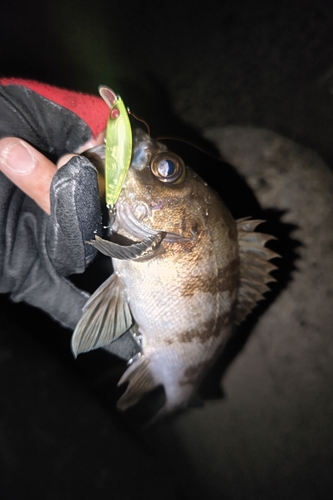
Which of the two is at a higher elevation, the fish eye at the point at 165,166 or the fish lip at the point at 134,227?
the fish eye at the point at 165,166

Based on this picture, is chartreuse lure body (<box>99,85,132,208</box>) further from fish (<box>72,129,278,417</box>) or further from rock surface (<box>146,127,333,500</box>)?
rock surface (<box>146,127,333,500</box>)

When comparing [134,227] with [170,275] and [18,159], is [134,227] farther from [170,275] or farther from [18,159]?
[18,159]

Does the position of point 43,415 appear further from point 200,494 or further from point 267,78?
point 267,78

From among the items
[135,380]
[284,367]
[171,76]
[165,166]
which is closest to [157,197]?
[165,166]

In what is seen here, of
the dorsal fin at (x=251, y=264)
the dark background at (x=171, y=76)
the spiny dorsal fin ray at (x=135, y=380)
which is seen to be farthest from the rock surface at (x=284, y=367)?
the spiny dorsal fin ray at (x=135, y=380)

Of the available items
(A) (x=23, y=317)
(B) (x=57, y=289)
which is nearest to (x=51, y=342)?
(A) (x=23, y=317)

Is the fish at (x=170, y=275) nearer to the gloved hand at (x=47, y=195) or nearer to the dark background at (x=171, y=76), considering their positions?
the gloved hand at (x=47, y=195)

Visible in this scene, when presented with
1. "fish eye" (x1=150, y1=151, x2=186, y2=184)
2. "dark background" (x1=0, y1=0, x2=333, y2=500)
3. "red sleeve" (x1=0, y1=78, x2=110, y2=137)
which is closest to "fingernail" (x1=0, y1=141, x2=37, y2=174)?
"red sleeve" (x1=0, y1=78, x2=110, y2=137)
